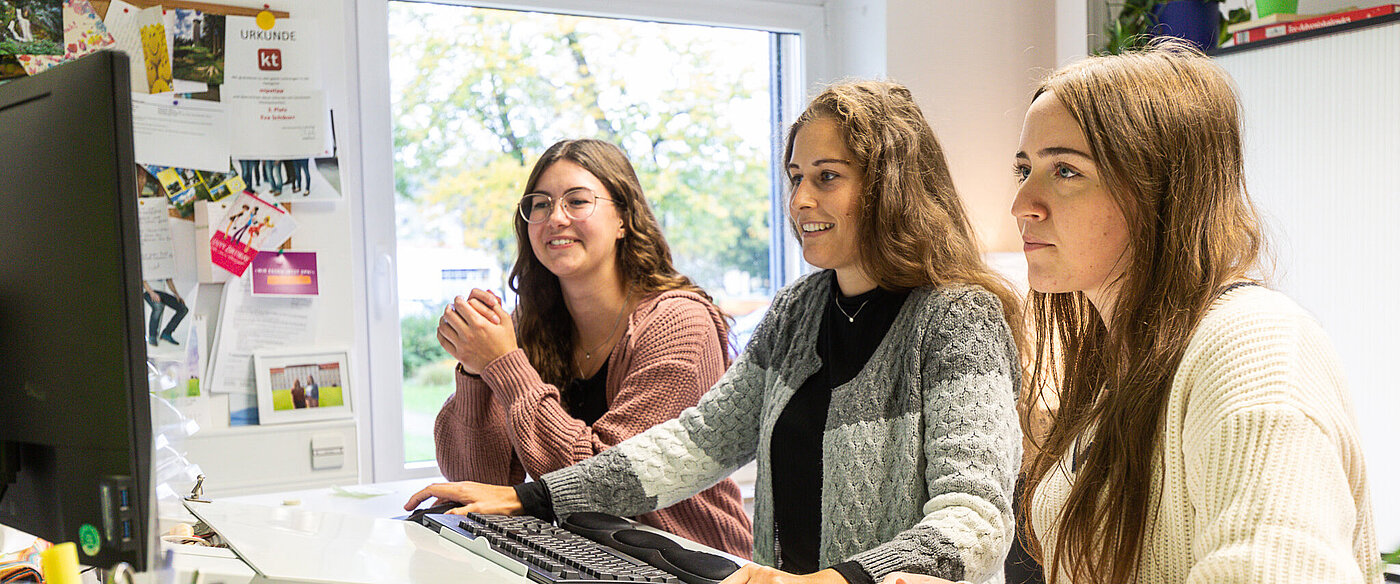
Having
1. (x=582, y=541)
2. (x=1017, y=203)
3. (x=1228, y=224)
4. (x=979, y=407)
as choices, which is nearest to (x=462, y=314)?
(x=582, y=541)

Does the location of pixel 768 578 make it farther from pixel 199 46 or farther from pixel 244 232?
pixel 199 46

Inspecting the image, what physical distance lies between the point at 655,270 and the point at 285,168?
87cm

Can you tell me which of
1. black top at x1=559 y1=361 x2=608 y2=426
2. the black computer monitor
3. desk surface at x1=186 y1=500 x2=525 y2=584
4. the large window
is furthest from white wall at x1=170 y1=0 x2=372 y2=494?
the black computer monitor

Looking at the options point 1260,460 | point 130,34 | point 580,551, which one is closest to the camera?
point 1260,460

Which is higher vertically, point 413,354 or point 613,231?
point 613,231

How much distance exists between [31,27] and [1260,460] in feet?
7.22

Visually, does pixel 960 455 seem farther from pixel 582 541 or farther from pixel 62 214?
pixel 62 214

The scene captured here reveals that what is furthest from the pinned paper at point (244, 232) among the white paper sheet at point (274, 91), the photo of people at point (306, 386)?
the photo of people at point (306, 386)

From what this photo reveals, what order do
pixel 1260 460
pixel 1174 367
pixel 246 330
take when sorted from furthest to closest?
pixel 246 330
pixel 1174 367
pixel 1260 460

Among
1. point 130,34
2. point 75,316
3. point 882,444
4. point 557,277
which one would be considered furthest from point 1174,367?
point 130,34

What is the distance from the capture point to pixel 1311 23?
2004 mm

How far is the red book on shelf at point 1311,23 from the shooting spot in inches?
73.9

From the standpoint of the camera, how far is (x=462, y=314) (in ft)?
5.49

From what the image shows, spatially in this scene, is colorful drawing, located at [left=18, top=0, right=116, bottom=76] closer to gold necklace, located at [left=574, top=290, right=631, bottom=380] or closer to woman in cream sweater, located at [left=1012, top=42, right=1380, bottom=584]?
gold necklace, located at [left=574, top=290, right=631, bottom=380]
